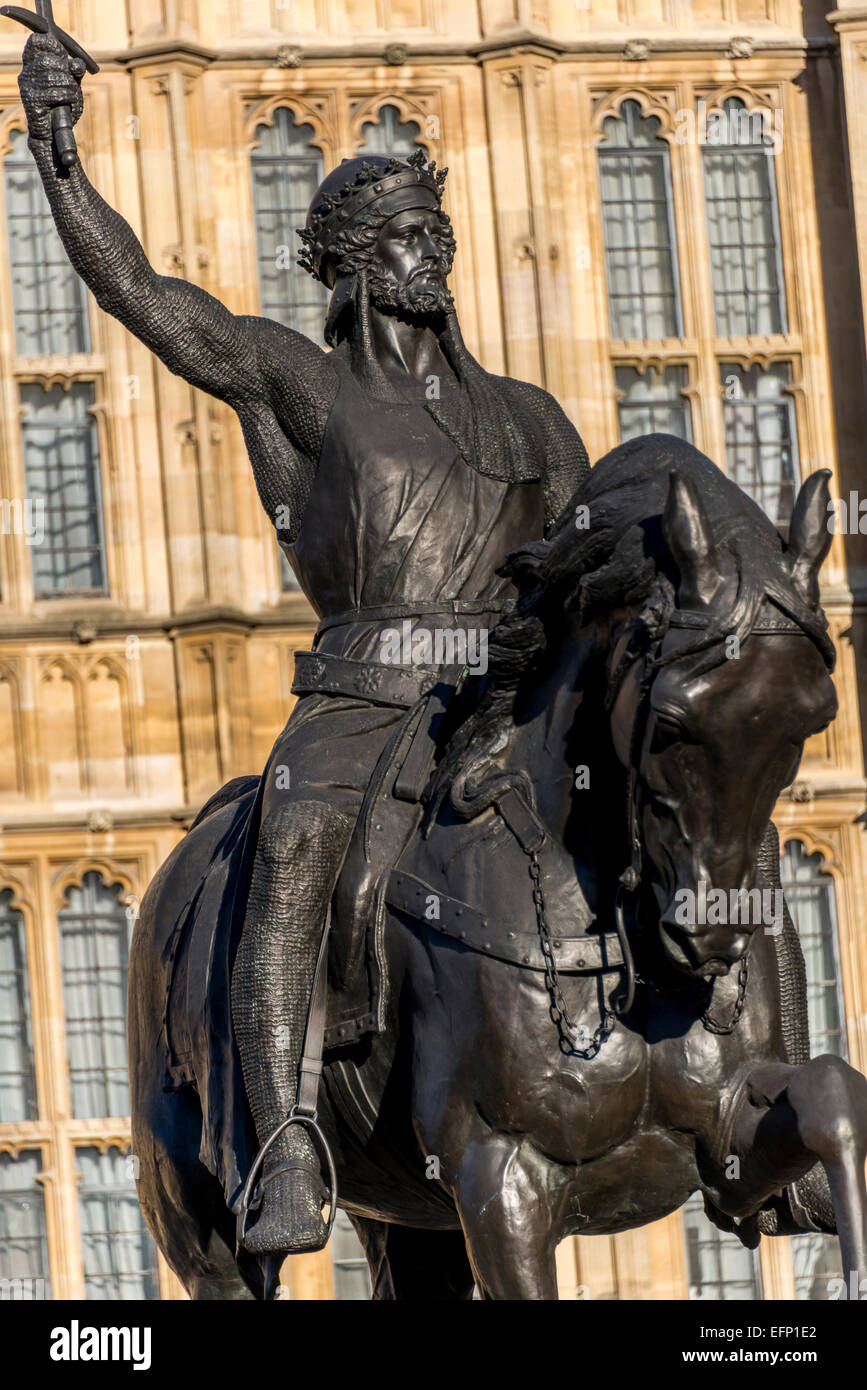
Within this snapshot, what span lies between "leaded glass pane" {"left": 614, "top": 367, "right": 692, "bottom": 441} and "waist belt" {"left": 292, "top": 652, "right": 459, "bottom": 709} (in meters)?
13.2

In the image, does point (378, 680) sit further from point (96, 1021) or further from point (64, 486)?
point (64, 486)

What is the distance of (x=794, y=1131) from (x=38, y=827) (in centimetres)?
1319

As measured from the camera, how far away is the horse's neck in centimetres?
464

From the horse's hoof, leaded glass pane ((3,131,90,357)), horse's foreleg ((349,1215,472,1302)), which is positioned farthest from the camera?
leaded glass pane ((3,131,90,357))

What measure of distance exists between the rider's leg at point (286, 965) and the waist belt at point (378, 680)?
29 cm

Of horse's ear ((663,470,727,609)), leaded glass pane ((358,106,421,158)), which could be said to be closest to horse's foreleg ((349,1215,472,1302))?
horse's ear ((663,470,727,609))

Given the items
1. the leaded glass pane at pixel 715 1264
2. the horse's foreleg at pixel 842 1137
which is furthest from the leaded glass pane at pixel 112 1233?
the horse's foreleg at pixel 842 1137

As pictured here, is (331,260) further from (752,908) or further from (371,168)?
(752,908)

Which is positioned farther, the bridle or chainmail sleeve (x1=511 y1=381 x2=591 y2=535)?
chainmail sleeve (x1=511 y1=381 x2=591 y2=535)

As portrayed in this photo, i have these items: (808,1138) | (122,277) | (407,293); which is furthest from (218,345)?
(808,1138)

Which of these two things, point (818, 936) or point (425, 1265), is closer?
point (425, 1265)

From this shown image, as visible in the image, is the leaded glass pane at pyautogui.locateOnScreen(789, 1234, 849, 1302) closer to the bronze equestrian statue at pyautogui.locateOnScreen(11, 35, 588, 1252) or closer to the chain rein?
the bronze equestrian statue at pyautogui.locateOnScreen(11, 35, 588, 1252)

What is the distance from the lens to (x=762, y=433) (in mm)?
18281

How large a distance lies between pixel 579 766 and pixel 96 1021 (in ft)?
41.8
